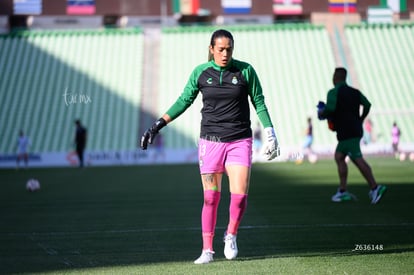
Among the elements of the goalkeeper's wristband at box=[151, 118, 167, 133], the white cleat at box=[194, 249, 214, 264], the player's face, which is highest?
the player's face

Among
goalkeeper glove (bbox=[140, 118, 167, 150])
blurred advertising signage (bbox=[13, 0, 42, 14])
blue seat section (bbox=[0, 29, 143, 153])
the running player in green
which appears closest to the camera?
goalkeeper glove (bbox=[140, 118, 167, 150])

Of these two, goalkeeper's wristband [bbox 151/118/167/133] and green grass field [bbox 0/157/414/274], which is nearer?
green grass field [bbox 0/157/414/274]

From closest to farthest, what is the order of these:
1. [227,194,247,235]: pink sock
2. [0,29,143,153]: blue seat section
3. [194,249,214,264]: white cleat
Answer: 1. [194,249,214,264]: white cleat
2. [227,194,247,235]: pink sock
3. [0,29,143,153]: blue seat section

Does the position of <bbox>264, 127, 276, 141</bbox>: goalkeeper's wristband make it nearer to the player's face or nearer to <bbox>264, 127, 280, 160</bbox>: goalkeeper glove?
<bbox>264, 127, 280, 160</bbox>: goalkeeper glove

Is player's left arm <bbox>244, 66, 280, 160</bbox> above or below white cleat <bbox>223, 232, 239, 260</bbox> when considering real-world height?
above

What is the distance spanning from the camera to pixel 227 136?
8.51m

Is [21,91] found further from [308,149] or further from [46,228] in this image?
[46,228]

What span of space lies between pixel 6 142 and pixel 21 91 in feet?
15.0

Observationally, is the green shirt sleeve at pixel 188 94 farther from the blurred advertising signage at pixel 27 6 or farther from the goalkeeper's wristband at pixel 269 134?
the blurred advertising signage at pixel 27 6

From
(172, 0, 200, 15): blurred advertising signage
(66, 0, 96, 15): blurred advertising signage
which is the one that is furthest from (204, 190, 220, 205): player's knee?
(66, 0, 96, 15): blurred advertising signage

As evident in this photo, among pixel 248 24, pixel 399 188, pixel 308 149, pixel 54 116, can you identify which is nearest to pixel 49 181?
pixel 399 188

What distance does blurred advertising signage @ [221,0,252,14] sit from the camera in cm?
4809

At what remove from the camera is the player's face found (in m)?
8.30

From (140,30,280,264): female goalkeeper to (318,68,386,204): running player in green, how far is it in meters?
5.84
